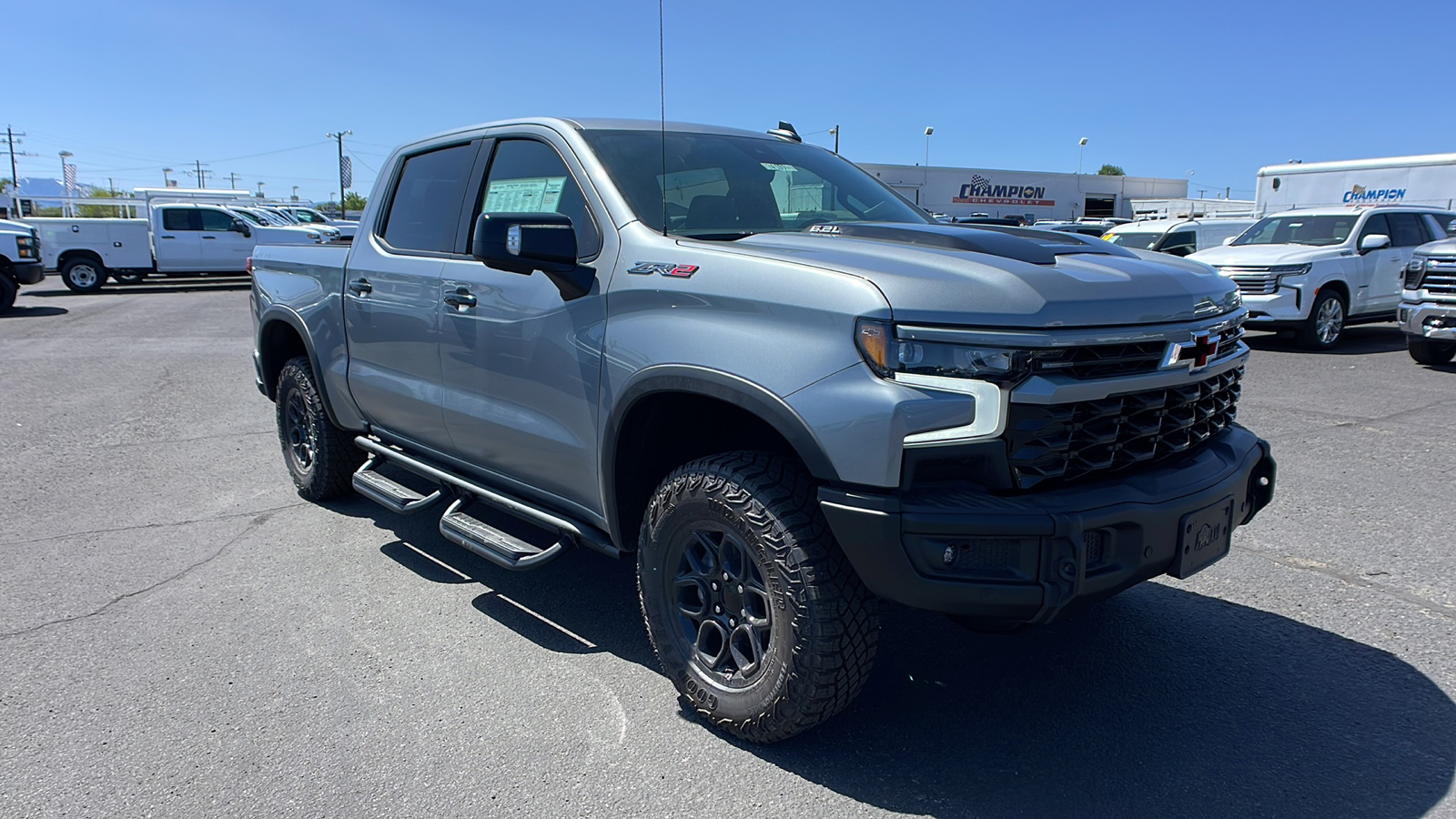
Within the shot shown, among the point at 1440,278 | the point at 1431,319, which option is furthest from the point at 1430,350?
the point at 1440,278

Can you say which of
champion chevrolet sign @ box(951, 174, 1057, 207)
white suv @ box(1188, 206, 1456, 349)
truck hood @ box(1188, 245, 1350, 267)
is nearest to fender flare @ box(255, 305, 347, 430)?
truck hood @ box(1188, 245, 1350, 267)

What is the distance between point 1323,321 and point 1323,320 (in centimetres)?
1

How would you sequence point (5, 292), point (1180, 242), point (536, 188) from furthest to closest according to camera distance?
1. point (1180, 242)
2. point (5, 292)
3. point (536, 188)

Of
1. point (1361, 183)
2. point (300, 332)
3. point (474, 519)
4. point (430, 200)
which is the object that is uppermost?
point (1361, 183)

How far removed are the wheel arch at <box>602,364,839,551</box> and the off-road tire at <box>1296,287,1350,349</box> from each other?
1139cm

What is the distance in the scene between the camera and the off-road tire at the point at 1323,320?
12.2 meters

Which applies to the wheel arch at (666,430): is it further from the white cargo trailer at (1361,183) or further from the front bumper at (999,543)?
the white cargo trailer at (1361,183)

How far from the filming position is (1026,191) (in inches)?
2137

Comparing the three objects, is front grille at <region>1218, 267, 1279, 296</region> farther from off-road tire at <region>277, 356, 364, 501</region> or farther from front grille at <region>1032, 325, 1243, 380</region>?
off-road tire at <region>277, 356, 364, 501</region>

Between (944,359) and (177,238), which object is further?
(177,238)

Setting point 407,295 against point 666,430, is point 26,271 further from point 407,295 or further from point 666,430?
point 666,430

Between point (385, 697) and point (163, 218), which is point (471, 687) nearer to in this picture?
point (385, 697)

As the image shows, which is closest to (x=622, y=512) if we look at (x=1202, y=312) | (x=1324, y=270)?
(x=1202, y=312)

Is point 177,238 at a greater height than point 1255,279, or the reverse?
point 177,238
